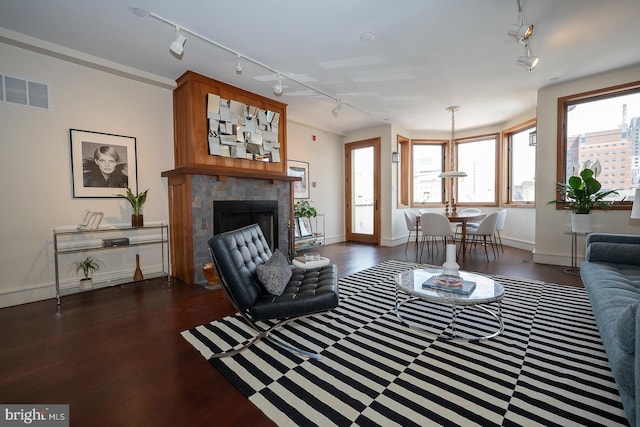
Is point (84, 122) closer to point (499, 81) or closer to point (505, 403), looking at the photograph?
point (505, 403)

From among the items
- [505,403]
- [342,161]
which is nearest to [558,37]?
[505,403]

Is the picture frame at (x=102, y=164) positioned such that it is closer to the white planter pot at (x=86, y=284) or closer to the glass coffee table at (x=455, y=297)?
the white planter pot at (x=86, y=284)

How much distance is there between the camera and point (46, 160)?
3.04 m

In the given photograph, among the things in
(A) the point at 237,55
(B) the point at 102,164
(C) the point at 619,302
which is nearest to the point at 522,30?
(C) the point at 619,302

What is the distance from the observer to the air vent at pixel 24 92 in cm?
281

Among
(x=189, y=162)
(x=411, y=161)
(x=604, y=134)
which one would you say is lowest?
(x=189, y=162)

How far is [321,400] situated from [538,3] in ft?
11.7

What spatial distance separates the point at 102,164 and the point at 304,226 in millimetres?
3519

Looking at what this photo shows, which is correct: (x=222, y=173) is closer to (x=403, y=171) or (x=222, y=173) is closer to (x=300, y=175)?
(x=300, y=175)

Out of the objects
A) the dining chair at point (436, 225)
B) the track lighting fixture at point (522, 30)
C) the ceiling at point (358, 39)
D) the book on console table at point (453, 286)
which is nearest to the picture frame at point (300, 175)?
the ceiling at point (358, 39)

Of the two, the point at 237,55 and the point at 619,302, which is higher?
the point at 237,55

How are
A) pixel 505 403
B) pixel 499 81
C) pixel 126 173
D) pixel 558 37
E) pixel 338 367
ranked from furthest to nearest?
pixel 499 81, pixel 126 173, pixel 558 37, pixel 338 367, pixel 505 403

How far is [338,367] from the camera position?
68.2 inches

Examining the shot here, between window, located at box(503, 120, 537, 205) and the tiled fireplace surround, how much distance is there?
17.1 feet
